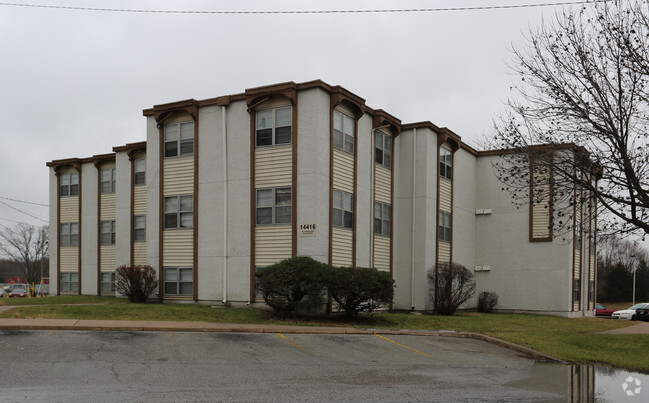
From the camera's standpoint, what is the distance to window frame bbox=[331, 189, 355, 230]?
2378 cm

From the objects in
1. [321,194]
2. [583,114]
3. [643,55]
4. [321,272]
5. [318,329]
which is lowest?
[318,329]

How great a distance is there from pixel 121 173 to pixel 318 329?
1814 cm

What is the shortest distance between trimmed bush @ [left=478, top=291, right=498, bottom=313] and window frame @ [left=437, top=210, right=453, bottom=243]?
13.0ft

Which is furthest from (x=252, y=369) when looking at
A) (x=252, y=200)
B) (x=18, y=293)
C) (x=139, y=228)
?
(x=18, y=293)

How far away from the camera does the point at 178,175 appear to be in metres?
26.1

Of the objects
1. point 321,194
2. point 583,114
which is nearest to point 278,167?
point 321,194

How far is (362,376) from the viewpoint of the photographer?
11680 mm

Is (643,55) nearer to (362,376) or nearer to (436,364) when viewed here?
(436,364)

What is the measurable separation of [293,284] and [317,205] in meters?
3.37

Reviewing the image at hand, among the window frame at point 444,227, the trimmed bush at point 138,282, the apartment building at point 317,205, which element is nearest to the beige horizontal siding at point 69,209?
the apartment building at point 317,205

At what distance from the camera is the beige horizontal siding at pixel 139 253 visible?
1173 inches

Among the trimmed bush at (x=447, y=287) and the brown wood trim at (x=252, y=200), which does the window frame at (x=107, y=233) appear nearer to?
the brown wood trim at (x=252, y=200)

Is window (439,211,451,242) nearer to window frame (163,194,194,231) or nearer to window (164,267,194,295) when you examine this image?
window frame (163,194,194,231)

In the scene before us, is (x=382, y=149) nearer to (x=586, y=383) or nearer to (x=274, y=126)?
(x=274, y=126)
